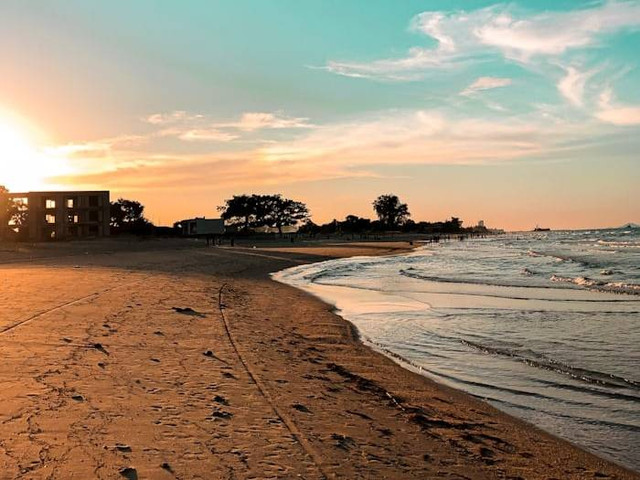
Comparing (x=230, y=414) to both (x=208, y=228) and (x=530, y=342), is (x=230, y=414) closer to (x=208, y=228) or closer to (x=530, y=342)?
(x=530, y=342)

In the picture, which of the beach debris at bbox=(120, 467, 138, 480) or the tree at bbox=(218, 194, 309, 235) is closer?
the beach debris at bbox=(120, 467, 138, 480)

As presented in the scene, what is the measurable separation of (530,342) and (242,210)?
15604cm

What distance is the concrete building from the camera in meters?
89.8

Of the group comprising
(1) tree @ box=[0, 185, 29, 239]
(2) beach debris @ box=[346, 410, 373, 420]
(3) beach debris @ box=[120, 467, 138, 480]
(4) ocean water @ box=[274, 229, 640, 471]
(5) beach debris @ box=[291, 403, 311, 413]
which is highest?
(1) tree @ box=[0, 185, 29, 239]

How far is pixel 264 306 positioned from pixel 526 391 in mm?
12193

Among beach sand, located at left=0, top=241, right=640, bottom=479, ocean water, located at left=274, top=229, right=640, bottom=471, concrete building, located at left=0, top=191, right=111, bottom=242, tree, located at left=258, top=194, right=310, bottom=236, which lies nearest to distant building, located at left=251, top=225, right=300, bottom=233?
tree, located at left=258, top=194, right=310, bottom=236

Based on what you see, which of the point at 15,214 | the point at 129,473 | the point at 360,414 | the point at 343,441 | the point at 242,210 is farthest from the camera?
the point at 242,210

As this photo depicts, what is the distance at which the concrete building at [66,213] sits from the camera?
294 ft

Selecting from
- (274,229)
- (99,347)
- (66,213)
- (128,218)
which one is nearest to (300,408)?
(99,347)

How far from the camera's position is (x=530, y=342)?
14.2 metres

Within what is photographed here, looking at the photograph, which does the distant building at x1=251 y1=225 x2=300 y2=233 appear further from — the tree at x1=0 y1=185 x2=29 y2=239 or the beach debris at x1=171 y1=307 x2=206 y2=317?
the beach debris at x1=171 y1=307 x2=206 y2=317

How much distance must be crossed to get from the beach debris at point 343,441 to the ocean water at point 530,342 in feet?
9.62

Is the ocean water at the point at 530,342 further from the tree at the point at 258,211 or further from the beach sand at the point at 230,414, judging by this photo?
the tree at the point at 258,211

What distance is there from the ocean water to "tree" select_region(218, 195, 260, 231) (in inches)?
5422
